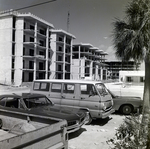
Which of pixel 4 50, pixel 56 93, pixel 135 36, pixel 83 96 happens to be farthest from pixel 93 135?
pixel 4 50

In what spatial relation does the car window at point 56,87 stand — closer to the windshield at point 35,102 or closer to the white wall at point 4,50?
the windshield at point 35,102

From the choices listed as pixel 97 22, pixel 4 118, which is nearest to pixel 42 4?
pixel 97 22

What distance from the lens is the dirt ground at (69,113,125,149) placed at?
372 centimetres

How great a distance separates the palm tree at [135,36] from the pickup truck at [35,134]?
1.27 meters

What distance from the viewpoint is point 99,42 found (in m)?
3.28

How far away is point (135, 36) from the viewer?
2.84 metres

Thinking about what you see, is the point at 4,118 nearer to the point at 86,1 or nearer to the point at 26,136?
the point at 26,136

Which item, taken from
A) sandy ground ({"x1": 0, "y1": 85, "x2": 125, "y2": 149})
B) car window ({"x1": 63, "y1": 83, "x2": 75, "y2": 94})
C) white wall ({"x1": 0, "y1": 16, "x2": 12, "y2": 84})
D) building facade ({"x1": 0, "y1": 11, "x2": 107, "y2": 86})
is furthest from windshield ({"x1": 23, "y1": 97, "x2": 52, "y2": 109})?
white wall ({"x1": 0, "y1": 16, "x2": 12, "y2": 84})

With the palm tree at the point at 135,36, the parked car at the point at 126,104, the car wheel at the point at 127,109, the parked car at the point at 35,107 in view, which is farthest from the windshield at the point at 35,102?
the car wheel at the point at 127,109

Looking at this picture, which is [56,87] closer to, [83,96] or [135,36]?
[83,96]

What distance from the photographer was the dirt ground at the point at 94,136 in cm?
372

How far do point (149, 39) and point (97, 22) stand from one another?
974mm

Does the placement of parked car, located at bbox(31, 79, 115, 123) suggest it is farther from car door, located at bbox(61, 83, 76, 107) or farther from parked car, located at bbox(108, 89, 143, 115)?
parked car, located at bbox(108, 89, 143, 115)

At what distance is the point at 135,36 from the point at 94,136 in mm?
2801
